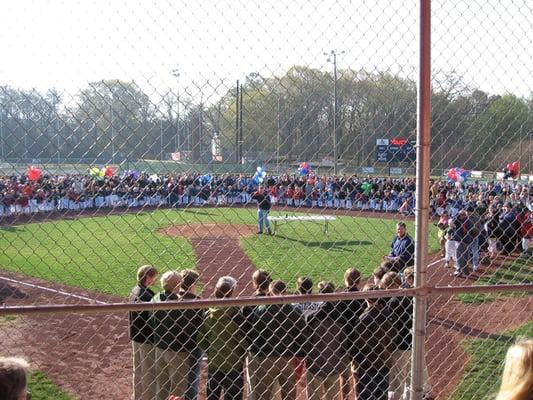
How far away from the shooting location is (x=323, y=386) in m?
5.04

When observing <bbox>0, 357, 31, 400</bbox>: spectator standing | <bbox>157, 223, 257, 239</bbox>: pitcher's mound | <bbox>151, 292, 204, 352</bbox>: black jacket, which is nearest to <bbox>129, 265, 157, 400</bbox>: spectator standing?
<bbox>151, 292, 204, 352</bbox>: black jacket

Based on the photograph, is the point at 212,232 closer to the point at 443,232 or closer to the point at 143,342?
the point at 443,232

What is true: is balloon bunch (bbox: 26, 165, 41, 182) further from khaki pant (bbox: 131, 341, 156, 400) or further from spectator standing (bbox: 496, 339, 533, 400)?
spectator standing (bbox: 496, 339, 533, 400)

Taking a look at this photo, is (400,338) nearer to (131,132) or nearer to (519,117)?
(519,117)

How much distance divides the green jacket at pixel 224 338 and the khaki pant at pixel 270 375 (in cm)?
18

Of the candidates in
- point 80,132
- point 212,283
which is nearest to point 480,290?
point 80,132

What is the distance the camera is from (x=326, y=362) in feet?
16.2

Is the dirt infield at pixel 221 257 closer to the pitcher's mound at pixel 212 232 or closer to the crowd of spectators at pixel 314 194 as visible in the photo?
the pitcher's mound at pixel 212 232

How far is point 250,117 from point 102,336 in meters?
5.85

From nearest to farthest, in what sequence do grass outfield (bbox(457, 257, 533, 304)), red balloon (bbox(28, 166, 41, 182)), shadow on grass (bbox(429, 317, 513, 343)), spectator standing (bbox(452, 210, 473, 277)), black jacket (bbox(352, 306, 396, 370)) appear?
red balloon (bbox(28, 166, 41, 182)) < black jacket (bbox(352, 306, 396, 370)) < shadow on grass (bbox(429, 317, 513, 343)) < grass outfield (bbox(457, 257, 533, 304)) < spectator standing (bbox(452, 210, 473, 277))

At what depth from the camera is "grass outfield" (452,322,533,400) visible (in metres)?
6.30

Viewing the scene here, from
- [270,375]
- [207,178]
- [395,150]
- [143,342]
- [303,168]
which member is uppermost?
[395,150]

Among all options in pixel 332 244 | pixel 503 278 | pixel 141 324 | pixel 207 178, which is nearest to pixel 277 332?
pixel 141 324

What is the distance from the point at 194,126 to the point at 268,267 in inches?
417
